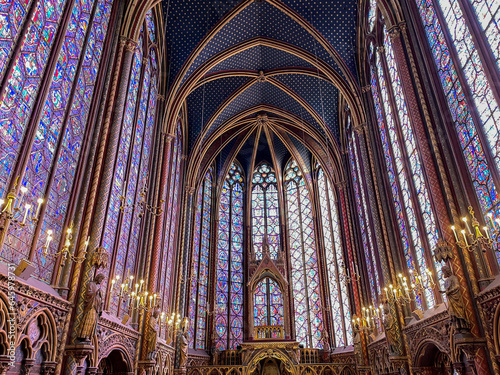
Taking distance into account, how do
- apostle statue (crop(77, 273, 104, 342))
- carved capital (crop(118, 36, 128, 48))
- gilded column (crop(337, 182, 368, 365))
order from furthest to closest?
gilded column (crop(337, 182, 368, 365)), carved capital (crop(118, 36, 128, 48)), apostle statue (crop(77, 273, 104, 342))

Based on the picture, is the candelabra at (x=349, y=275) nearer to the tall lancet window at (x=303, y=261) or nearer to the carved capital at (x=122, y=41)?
the tall lancet window at (x=303, y=261)

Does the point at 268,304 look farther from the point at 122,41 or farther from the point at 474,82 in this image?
the point at 474,82

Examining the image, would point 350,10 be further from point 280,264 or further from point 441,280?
point 280,264

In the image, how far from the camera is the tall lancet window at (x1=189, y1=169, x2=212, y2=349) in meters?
22.2

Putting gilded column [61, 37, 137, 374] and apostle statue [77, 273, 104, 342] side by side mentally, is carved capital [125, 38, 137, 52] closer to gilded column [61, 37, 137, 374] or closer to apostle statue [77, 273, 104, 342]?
gilded column [61, 37, 137, 374]

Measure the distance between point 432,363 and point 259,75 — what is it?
16.6m

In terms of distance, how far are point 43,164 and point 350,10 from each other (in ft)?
49.4

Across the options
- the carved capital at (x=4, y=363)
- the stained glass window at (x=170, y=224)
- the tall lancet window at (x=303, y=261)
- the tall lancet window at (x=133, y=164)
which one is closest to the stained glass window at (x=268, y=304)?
the tall lancet window at (x=303, y=261)

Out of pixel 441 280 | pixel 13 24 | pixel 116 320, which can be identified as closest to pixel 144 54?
pixel 13 24

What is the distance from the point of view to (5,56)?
7.32m

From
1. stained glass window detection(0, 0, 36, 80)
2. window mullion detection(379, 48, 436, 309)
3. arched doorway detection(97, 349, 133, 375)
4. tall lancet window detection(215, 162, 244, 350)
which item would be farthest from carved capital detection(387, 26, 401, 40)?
tall lancet window detection(215, 162, 244, 350)

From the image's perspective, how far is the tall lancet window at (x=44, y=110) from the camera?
24.4 feet

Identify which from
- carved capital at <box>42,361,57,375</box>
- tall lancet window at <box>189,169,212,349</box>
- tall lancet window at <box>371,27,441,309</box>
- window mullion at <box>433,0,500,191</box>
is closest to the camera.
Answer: carved capital at <box>42,361,57,375</box>

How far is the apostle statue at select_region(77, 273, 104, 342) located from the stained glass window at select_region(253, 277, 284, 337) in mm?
15409
